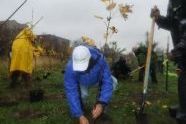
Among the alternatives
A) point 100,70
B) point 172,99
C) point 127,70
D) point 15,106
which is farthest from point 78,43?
point 127,70

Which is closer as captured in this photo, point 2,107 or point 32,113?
point 32,113

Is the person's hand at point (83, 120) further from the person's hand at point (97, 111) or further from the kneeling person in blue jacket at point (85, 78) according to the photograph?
the person's hand at point (97, 111)

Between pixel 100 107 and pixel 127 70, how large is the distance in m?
11.9

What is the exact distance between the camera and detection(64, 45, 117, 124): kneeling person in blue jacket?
875 cm

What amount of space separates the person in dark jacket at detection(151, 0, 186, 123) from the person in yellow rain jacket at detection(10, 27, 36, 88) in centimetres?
830

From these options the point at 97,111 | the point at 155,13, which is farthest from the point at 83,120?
the point at 155,13

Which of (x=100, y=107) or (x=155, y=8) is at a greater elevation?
(x=155, y=8)

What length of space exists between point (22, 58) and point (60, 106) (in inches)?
188

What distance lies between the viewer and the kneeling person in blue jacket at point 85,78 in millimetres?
8750

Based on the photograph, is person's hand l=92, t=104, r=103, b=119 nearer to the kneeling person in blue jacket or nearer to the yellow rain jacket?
the kneeling person in blue jacket

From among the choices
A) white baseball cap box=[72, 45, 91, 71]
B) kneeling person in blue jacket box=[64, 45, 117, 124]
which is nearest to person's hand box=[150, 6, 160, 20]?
kneeling person in blue jacket box=[64, 45, 117, 124]

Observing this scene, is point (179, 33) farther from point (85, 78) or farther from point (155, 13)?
point (85, 78)

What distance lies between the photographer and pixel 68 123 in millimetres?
11344

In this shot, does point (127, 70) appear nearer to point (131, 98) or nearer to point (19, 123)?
point (131, 98)
